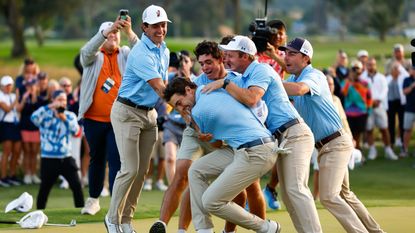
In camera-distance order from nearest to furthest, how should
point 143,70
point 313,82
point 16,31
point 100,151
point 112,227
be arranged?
1. point 313,82
2. point 143,70
3. point 112,227
4. point 100,151
5. point 16,31

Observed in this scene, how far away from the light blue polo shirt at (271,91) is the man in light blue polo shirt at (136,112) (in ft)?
4.38

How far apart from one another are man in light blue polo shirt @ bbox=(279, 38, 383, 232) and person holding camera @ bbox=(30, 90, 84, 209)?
17.2ft

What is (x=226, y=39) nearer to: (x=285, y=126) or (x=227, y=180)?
(x=285, y=126)

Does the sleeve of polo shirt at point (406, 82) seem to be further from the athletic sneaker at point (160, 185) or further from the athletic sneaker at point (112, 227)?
the athletic sneaker at point (112, 227)

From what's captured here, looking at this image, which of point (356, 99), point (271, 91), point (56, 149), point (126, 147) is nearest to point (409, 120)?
point (356, 99)

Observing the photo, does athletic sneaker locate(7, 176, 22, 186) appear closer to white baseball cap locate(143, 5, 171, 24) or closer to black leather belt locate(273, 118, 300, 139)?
white baseball cap locate(143, 5, 171, 24)

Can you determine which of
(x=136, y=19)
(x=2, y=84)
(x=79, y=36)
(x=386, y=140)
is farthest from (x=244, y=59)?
(x=79, y=36)

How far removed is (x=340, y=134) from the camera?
10.7 metres

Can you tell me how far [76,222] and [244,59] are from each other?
10.9ft

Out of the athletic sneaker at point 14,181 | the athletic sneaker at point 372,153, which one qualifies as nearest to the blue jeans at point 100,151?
the athletic sneaker at point 14,181

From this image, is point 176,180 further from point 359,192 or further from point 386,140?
point 386,140

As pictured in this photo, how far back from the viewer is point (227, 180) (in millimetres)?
9930

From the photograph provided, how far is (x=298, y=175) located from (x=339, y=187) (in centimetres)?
62

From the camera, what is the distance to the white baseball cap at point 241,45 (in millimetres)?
10109
